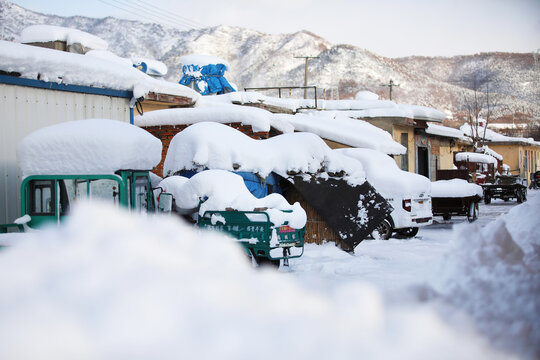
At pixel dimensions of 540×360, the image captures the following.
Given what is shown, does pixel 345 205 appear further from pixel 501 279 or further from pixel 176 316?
pixel 176 316

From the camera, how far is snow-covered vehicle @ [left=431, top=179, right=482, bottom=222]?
61.1 feet

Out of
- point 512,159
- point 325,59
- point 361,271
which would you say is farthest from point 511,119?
point 361,271

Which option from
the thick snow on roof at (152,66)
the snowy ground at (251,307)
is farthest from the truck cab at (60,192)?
the thick snow on roof at (152,66)

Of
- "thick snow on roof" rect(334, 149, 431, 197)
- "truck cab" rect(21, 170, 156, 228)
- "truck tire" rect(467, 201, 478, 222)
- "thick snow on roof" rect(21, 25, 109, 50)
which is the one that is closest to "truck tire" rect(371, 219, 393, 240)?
"thick snow on roof" rect(334, 149, 431, 197)

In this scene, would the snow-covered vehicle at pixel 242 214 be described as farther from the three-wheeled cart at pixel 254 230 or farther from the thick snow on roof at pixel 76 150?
the thick snow on roof at pixel 76 150

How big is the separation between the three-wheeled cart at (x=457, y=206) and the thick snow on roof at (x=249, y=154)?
7963 mm

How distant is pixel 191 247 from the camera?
4348 millimetres

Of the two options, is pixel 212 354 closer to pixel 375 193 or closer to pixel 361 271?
pixel 361 271

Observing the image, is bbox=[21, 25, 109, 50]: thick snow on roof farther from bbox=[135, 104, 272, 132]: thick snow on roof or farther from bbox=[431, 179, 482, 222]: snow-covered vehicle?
bbox=[431, 179, 482, 222]: snow-covered vehicle

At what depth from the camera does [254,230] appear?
8281 mm

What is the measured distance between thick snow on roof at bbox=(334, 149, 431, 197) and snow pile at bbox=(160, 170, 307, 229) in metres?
5.35

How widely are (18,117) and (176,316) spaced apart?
23.0 feet

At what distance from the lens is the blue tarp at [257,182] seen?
34.8ft

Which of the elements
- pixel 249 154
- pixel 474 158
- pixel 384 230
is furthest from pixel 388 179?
pixel 474 158
